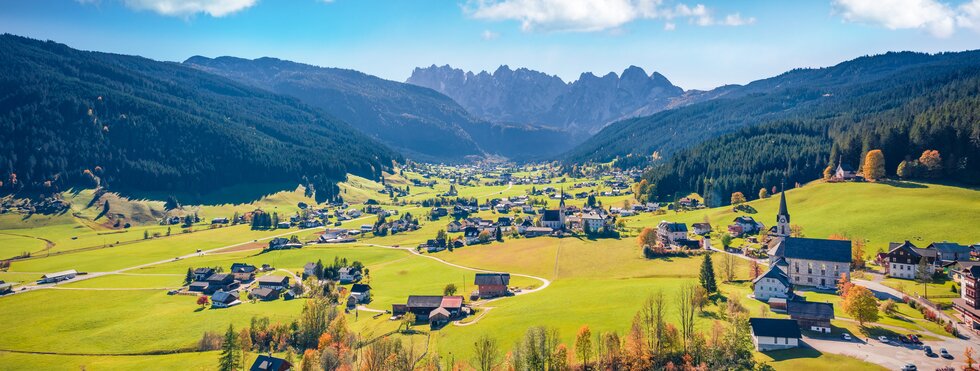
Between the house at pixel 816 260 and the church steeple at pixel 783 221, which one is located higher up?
the church steeple at pixel 783 221

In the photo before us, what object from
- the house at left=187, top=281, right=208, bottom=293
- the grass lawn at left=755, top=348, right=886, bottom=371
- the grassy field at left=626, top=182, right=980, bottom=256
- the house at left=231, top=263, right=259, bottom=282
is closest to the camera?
the grass lawn at left=755, top=348, right=886, bottom=371

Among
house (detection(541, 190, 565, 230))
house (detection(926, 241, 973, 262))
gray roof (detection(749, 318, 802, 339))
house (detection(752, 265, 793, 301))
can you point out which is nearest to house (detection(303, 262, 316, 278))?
house (detection(541, 190, 565, 230))

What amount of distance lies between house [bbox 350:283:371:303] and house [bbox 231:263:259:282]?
29.7 meters

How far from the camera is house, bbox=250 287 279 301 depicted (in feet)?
324

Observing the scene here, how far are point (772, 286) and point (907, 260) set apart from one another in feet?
75.3

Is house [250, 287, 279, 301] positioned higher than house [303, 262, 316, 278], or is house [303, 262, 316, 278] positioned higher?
house [303, 262, 316, 278]

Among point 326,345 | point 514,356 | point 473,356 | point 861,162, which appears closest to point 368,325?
point 326,345

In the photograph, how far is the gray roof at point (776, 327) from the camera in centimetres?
5728

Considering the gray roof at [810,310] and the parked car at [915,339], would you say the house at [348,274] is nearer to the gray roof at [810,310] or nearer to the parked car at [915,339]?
the gray roof at [810,310]

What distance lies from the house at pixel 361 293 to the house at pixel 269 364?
85.5 ft

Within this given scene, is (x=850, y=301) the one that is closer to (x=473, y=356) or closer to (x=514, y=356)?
(x=514, y=356)

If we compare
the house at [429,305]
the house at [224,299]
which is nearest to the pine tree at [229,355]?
the house at [429,305]

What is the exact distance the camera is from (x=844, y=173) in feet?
470

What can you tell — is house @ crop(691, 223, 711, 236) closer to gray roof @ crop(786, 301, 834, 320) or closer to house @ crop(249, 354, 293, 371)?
gray roof @ crop(786, 301, 834, 320)
